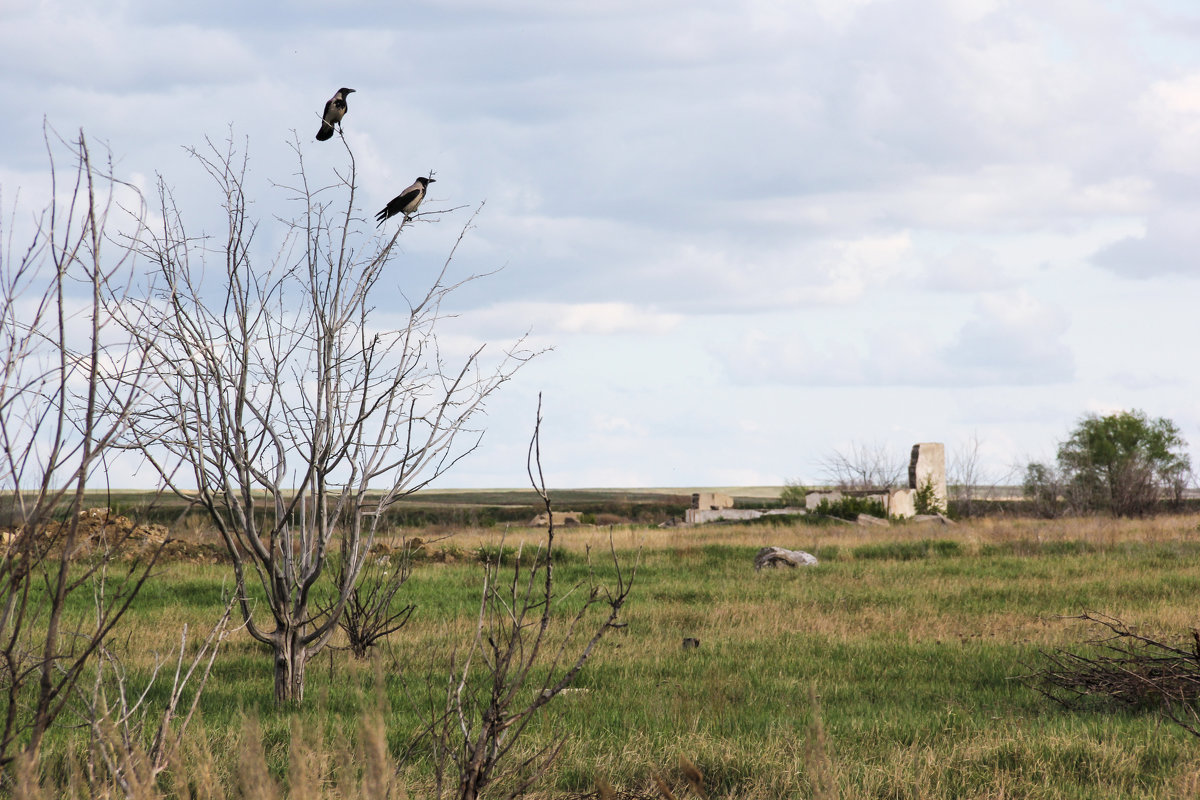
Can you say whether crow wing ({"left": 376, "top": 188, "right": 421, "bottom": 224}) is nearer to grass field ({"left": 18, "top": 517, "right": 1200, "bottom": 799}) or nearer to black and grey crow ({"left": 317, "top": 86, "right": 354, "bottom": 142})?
black and grey crow ({"left": 317, "top": 86, "right": 354, "bottom": 142})

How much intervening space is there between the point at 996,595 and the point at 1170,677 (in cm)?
696

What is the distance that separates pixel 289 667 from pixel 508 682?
2244 mm

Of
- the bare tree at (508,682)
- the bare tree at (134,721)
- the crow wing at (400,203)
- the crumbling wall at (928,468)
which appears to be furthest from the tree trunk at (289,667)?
the crumbling wall at (928,468)

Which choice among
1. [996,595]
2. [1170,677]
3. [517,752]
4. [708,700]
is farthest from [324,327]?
[996,595]

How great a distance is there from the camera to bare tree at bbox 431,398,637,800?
10.5 ft

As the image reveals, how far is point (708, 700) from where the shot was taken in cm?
727

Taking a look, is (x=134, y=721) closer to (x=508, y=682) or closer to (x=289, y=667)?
(x=289, y=667)

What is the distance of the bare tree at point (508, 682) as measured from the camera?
3.19 meters

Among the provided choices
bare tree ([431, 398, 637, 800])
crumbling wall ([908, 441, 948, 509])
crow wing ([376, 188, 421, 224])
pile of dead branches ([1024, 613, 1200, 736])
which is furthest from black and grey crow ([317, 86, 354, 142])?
crumbling wall ([908, 441, 948, 509])

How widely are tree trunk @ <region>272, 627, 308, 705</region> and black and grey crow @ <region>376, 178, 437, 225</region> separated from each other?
308 cm

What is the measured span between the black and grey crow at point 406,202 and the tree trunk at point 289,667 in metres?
3.08

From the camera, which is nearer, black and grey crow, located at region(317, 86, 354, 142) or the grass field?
the grass field

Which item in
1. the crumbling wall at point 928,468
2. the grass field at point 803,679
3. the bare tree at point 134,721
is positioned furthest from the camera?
the crumbling wall at point 928,468

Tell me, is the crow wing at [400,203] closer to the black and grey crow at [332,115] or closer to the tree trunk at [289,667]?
the black and grey crow at [332,115]
